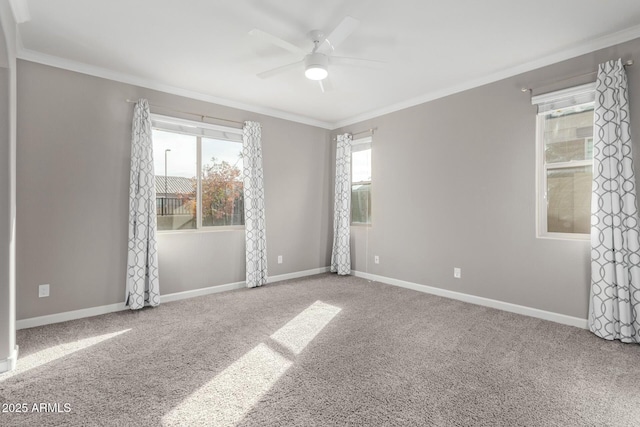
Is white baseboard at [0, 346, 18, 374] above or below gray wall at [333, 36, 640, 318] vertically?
below

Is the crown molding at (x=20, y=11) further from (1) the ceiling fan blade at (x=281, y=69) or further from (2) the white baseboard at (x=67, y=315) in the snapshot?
(2) the white baseboard at (x=67, y=315)

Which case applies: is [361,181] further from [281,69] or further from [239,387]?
[239,387]

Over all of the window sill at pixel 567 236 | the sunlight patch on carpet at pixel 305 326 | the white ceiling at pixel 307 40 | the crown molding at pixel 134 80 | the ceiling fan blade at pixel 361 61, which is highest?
the white ceiling at pixel 307 40

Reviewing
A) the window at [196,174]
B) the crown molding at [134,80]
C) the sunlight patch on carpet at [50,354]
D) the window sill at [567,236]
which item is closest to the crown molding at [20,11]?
the crown molding at [134,80]

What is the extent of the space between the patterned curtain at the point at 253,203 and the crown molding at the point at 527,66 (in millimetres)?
1819

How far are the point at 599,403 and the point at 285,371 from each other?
188 centimetres

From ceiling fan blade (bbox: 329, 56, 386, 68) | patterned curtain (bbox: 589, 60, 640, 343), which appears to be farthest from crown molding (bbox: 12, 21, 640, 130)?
ceiling fan blade (bbox: 329, 56, 386, 68)

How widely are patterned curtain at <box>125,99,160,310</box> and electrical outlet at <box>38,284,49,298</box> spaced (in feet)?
2.21

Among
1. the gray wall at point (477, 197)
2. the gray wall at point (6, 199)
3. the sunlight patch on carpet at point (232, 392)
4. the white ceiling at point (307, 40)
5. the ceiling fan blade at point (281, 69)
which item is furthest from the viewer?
the gray wall at point (477, 197)

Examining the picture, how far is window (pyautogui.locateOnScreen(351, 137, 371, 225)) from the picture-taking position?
5.12 meters

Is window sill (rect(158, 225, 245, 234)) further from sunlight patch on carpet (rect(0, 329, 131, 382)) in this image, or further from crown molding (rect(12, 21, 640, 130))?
crown molding (rect(12, 21, 640, 130))

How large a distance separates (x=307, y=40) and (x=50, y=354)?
10.6ft

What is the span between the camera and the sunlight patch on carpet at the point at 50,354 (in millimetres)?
2248

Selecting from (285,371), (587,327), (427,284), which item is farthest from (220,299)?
(587,327)
